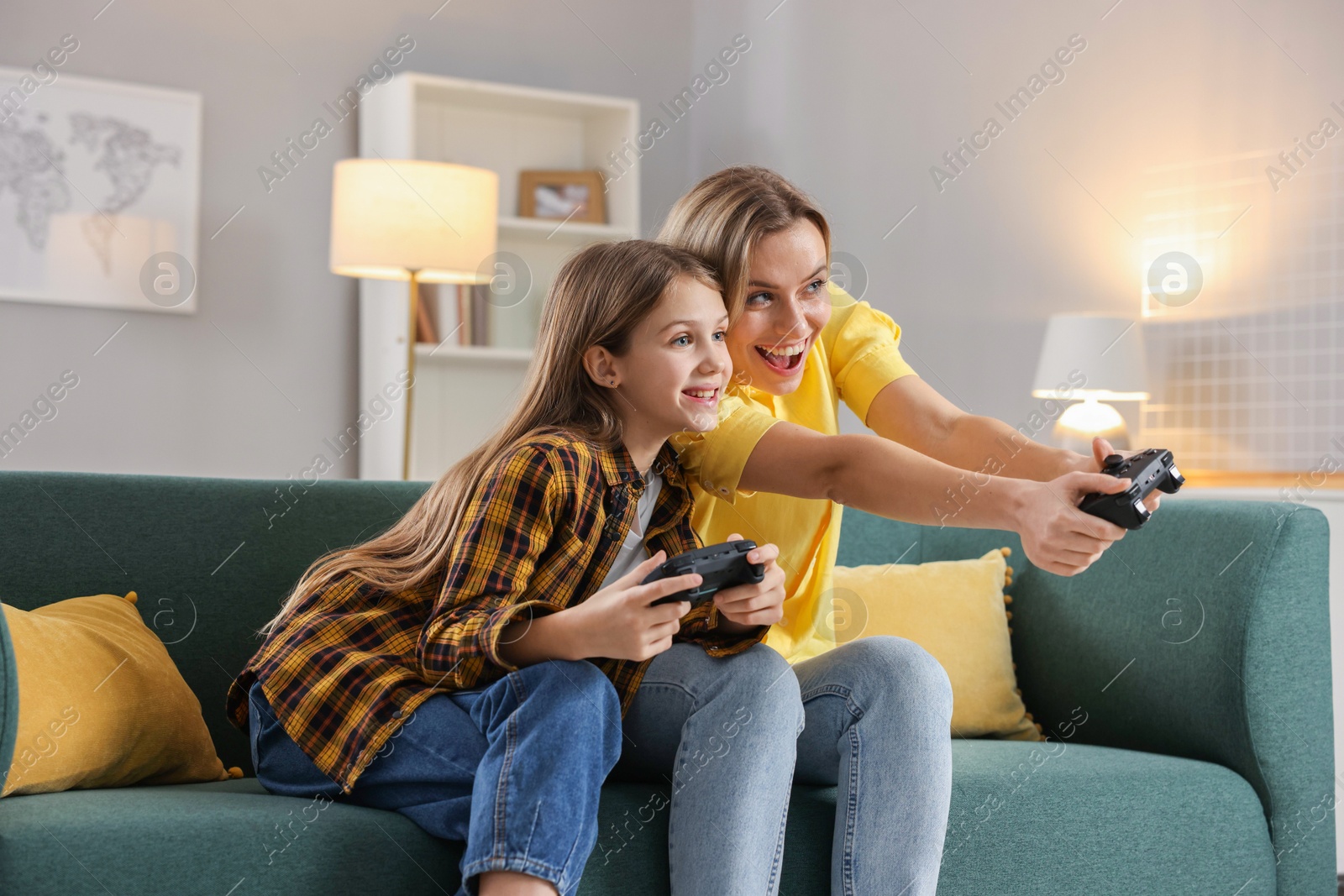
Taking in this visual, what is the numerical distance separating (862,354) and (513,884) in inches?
33.0

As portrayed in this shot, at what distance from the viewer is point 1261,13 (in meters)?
2.58

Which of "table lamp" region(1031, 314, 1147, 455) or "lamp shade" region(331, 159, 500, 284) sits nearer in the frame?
"table lamp" region(1031, 314, 1147, 455)

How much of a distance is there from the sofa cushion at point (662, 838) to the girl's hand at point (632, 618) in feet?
0.76

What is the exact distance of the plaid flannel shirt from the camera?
113 cm

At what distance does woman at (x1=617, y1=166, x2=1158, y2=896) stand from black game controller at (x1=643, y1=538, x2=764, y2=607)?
0.42ft

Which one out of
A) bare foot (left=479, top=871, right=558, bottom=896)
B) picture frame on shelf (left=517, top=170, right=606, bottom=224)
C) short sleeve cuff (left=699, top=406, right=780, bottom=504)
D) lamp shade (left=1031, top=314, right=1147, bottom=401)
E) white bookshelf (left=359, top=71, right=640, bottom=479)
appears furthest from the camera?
picture frame on shelf (left=517, top=170, right=606, bottom=224)

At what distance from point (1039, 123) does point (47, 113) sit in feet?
8.58

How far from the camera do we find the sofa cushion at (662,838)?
109 centimetres

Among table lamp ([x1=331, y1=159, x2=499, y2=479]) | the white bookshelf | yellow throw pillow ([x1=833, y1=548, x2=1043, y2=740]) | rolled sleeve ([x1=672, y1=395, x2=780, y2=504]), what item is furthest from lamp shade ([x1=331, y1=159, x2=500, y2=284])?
rolled sleeve ([x1=672, y1=395, x2=780, y2=504])

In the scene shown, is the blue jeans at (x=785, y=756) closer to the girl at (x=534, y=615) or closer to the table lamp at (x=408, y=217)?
the girl at (x=534, y=615)

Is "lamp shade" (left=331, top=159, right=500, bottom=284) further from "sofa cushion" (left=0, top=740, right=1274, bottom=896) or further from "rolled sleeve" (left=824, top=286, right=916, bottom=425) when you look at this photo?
"sofa cushion" (left=0, top=740, right=1274, bottom=896)

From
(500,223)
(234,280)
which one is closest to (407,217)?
(500,223)

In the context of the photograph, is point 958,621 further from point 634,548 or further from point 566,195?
point 566,195

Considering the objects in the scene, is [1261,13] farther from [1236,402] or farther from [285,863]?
[285,863]
